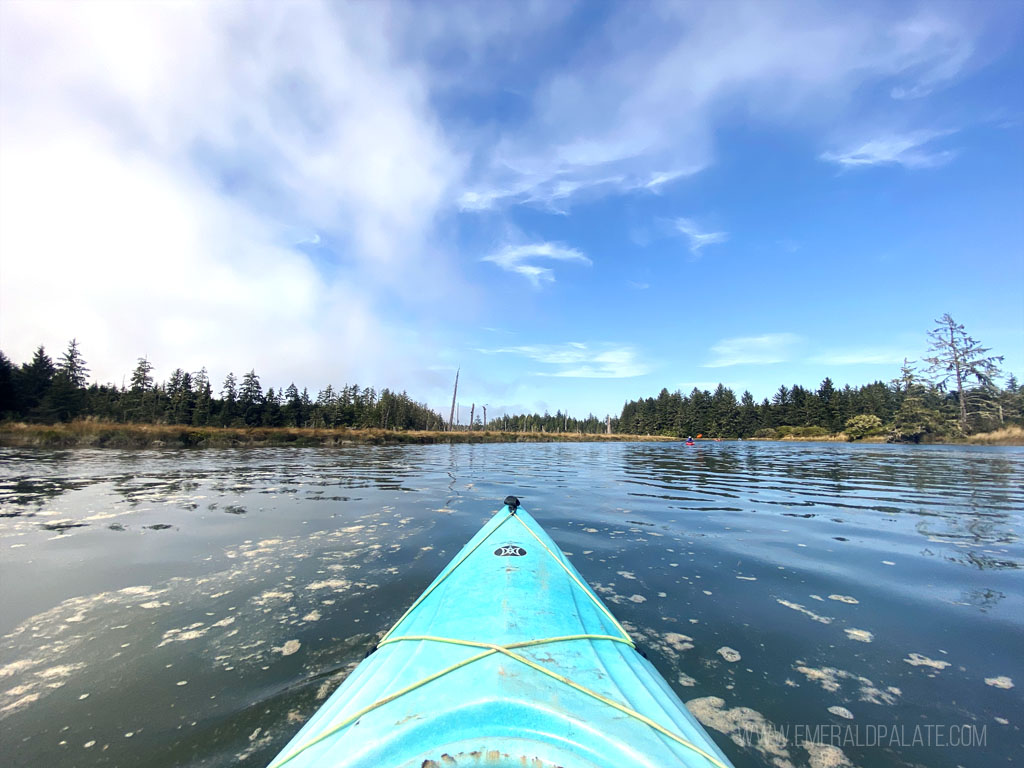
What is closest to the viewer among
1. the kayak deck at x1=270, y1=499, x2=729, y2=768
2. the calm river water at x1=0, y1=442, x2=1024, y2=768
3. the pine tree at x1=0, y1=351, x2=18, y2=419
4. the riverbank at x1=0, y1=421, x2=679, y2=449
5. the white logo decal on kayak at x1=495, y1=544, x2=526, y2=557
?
the kayak deck at x1=270, y1=499, x2=729, y2=768

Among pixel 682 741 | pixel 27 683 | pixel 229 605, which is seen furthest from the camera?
pixel 229 605

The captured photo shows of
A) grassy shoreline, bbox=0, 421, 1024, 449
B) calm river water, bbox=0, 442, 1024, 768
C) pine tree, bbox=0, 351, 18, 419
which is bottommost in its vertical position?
calm river water, bbox=0, 442, 1024, 768

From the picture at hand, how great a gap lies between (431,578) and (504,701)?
3.28 meters

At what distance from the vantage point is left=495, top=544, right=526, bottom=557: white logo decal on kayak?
11.9 ft

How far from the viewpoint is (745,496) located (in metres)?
10.4

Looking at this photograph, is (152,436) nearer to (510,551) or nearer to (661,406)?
(510,551)

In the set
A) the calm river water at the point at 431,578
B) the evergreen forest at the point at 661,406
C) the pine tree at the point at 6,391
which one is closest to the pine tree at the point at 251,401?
the evergreen forest at the point at 661,406

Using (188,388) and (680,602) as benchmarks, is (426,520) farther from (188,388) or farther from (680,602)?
(188,388)

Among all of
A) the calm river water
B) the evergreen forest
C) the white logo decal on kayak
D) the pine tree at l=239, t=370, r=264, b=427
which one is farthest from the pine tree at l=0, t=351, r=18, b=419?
the white logo decal on kayak

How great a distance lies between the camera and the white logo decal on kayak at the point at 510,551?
363cm

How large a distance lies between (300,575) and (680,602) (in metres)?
4.35

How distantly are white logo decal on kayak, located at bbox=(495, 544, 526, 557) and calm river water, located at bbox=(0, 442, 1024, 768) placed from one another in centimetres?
118

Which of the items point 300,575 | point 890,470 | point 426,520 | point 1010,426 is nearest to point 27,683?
point 300,575

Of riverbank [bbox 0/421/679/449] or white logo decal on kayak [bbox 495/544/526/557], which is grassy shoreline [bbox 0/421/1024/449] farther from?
white logo decal on kayak [bbox 495/544/526/557]
